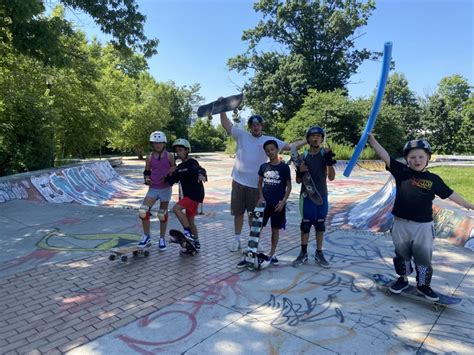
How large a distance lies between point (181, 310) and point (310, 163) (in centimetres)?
226

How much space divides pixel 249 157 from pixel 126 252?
6.70ft

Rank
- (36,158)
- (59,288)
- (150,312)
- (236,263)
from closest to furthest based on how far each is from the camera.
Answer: (150,312) → (59,288) → (236,263) → (36,158)

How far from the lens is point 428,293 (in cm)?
347

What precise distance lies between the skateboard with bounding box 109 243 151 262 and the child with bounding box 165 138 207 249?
1.92ft

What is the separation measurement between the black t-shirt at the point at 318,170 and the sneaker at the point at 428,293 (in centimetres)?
146

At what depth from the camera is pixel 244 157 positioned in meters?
4.94

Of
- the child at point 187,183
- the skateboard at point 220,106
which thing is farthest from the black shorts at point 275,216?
the skateboard at point 220,106

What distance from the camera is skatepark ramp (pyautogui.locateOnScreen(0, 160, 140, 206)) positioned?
8.96 m

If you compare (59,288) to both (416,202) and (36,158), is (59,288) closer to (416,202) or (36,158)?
(416,202)

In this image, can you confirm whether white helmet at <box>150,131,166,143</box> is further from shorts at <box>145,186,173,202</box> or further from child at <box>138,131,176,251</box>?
shorts at <box>145,186,173,202</box>

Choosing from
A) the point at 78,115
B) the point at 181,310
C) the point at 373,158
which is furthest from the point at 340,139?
the point at 181,310

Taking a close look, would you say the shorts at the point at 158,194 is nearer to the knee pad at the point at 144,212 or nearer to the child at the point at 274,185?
the knee pad at the point at 144,212

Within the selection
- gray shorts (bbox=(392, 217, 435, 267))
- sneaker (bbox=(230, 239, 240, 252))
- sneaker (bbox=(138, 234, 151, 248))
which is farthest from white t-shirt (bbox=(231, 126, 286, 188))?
gray shorts (bbox=(392, 217, 435, 267))

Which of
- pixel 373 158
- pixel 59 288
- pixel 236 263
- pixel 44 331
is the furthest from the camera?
pixel 373 158
